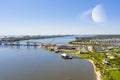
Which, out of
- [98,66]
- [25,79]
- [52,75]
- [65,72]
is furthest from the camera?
[98,66]

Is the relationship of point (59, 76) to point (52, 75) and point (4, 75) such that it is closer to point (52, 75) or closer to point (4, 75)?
point (52, 75)

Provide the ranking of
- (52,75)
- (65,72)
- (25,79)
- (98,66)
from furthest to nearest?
(98,66), (65,72), (52,75), (25,79)

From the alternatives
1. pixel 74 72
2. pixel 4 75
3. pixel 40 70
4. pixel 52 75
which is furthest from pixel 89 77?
pixel 4 75

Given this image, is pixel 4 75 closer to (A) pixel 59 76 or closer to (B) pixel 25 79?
(B) pixel 25 79

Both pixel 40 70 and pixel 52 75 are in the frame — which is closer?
pixel 52 75

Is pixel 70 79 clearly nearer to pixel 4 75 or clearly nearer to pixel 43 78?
pixel 43 78

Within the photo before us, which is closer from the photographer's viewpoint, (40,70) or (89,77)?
(89,77)

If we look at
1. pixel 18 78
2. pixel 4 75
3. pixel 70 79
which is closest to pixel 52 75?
pixel 70 79

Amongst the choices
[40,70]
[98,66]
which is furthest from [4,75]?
[98,66]
